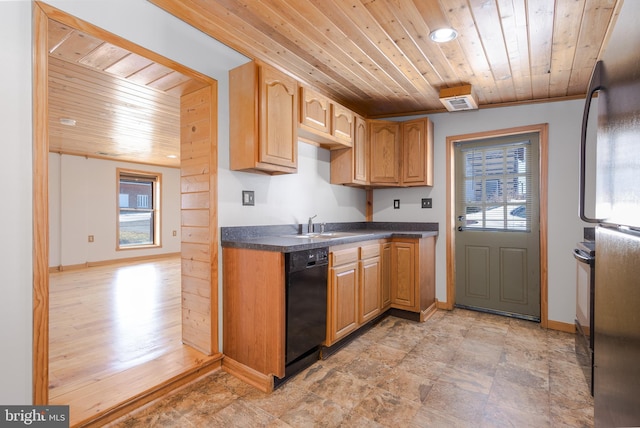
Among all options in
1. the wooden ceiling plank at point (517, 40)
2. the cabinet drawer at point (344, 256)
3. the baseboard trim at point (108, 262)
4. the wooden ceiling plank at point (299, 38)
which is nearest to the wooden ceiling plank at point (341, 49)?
the wooden ceiling plank at point (299, 38)

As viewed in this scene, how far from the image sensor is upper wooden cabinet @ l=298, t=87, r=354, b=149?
108 inches

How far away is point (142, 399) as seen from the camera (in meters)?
1.87

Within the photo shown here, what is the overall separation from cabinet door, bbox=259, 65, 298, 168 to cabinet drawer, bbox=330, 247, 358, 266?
2.61 ft

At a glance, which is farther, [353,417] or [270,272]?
[270,272]

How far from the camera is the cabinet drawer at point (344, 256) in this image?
254cm

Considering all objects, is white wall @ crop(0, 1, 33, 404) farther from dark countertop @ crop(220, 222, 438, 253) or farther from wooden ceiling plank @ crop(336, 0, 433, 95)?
wooden ceiling plank @ crop(336, 0, 433, 95)

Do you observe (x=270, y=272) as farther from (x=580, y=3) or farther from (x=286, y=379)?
(x=580, y=3)

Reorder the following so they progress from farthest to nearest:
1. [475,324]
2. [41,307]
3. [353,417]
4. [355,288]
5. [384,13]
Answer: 1. [475,324]
2. [355,288]
3. [384,13]
4. [353,417]
5. [41,307]

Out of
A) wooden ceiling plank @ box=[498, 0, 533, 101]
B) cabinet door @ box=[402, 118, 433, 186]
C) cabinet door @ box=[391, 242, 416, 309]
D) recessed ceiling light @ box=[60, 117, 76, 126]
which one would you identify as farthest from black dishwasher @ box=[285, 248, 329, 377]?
recessed ceiling light @ box=[60, 117, 76, 126]

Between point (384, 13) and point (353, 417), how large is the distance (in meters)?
2.44

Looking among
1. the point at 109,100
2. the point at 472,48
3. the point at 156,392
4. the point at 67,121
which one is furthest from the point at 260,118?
the point at 67,121

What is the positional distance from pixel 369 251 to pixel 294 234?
2.42 feet

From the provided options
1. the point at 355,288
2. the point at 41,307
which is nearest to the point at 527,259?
the point at 355,288

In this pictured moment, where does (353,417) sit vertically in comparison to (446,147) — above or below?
below
